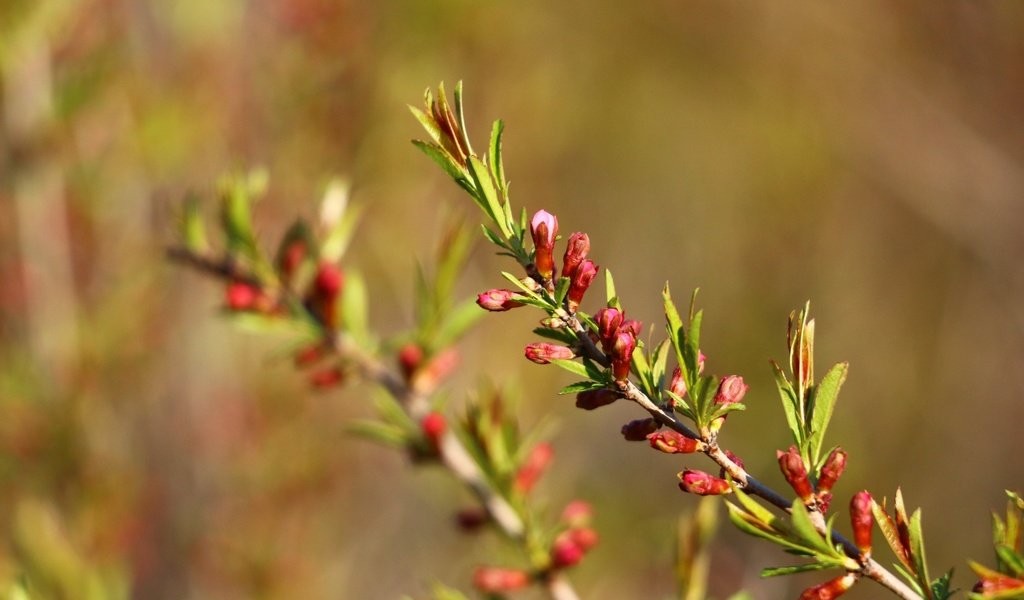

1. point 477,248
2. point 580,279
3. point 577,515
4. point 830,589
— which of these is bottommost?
point 477,248

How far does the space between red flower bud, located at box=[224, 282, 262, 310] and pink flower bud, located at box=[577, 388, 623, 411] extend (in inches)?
15.3

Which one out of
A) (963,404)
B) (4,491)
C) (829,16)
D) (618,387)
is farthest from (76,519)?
(829,16)

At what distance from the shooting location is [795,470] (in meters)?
0.43

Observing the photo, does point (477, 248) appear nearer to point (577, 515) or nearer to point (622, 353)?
point (577, 515)

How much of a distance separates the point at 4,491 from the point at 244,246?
1161mm

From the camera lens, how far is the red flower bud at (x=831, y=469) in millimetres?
442

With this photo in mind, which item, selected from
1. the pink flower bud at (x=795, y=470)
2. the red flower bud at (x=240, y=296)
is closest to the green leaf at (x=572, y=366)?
the pink flower bud at (x=795, y=470)

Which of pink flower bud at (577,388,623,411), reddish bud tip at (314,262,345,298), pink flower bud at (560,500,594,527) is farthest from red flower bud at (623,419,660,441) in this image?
reddish bud tip at (314,262,345,298)

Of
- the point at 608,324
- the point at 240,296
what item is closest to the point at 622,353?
the point at 608,324

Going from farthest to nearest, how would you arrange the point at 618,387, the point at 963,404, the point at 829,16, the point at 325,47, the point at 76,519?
the point at 829,16
the point at 963,404
the point at 325,47
the point at 76,519
the point at 618,387

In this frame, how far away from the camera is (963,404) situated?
3.29 metres

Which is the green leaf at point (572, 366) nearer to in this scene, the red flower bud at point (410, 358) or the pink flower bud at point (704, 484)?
the pink flower bud at point (704, 484)

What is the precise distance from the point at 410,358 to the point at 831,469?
40 cm

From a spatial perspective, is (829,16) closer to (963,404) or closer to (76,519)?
(963,404)
